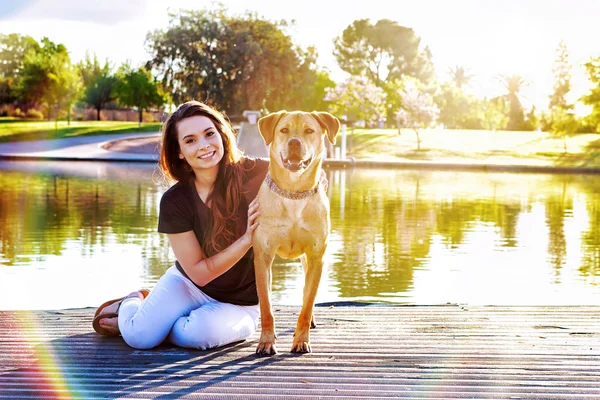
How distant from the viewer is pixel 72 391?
11.6 feet

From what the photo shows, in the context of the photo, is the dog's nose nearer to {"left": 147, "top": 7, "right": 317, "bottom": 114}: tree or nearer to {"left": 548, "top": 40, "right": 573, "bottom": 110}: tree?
{"left": 147, "top": 7, "right": 317, "bottom": 114}: tree

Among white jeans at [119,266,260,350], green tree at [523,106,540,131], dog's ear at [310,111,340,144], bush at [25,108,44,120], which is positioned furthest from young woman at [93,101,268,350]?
bush at [25,108,44,120]

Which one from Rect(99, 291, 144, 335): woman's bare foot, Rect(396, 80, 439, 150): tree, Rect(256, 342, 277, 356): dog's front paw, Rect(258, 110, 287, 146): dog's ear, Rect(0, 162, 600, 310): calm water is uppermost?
Rect(396, 80, 439, 150): tree

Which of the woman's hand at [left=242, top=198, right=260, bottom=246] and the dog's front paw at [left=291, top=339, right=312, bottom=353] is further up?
the woman's hand at [left=242, top=198, right=260, bottom=246]

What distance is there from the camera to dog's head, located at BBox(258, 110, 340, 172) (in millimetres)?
4008

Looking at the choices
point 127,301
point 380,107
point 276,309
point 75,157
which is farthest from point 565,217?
point 380,107

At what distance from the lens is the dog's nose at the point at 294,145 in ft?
13.1

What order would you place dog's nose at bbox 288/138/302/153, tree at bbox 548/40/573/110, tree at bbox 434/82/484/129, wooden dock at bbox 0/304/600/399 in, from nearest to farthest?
wooden dock at bbox 0/304/600/399, dog's nose at bbox 288/138/302/153, tree at bbox 434/82/484/129, tree at bbox 548/40/573/110

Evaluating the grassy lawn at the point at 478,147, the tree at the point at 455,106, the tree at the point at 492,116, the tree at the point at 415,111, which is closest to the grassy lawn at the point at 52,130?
the grassy lawn at the point at 478,147

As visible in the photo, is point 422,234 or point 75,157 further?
point 75,157

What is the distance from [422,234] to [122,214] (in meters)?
5.17

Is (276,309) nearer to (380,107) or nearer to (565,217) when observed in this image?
(565,217)

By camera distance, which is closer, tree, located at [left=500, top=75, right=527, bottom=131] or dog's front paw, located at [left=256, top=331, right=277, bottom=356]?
dog's front paw, located at [left=256, top=331, right=277, bottom=356]

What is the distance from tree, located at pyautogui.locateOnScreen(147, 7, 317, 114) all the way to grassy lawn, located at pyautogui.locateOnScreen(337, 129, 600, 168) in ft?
22.6
